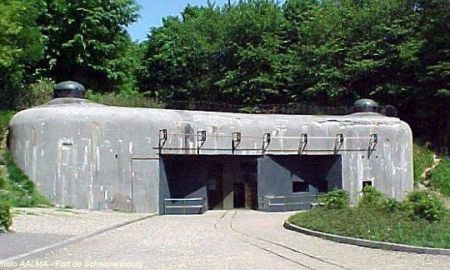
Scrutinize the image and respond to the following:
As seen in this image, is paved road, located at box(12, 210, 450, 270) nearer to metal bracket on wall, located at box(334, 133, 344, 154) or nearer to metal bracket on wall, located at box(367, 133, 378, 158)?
metal bracket on wall, located at box(334, 133, 344, 154)

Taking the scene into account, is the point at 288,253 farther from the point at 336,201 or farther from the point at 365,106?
the point at 365,106

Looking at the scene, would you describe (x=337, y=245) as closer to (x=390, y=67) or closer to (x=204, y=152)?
(x=204, y=152)

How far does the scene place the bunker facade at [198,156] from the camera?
97.3 ft

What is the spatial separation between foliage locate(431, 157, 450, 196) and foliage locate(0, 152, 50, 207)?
73.6ft

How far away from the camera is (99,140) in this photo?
29.8 meters

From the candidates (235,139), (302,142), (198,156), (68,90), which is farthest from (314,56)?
(68,90)

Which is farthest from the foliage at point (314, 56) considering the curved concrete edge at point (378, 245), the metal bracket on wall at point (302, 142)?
the curved concrete edge at point (378, 245)

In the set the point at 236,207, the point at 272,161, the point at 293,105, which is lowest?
the point at 236,207

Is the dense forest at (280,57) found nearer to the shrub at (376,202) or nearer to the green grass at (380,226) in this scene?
the shrub at (376,202)

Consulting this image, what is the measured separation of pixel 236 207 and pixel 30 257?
75.4 ft

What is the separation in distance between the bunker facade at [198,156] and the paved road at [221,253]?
407 inches

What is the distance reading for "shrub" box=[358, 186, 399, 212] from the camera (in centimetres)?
1986

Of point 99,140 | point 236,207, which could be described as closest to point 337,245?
point 99,140

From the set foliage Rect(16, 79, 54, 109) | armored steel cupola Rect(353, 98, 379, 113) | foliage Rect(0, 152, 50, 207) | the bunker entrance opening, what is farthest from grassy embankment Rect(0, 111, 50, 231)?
armored steel cupola Rect(353, 98, 379, 113)
